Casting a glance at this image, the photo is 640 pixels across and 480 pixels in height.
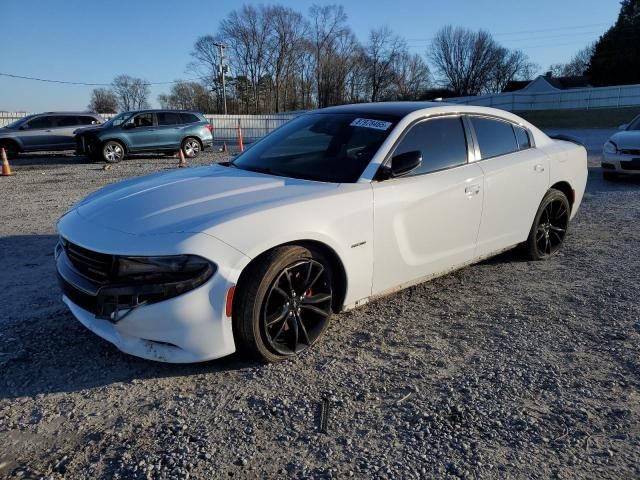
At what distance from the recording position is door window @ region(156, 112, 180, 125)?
56.5 ft

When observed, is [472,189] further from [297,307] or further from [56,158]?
[56,158]

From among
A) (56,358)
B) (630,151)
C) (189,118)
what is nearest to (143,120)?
(189,118)

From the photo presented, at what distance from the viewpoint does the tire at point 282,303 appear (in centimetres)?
299

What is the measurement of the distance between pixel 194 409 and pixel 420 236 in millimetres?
2008

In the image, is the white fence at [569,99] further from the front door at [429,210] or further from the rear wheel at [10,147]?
the front door at [429,210]

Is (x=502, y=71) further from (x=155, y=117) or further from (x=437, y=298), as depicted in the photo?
(x=437, y=298)

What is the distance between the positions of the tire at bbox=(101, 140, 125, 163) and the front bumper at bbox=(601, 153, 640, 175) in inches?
529

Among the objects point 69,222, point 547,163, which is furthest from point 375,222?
point 547,163

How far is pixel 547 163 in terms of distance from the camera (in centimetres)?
510

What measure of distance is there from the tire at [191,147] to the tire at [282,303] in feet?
50.3

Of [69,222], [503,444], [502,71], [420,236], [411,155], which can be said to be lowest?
[503,444]

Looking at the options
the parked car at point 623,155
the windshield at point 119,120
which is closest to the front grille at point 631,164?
the parked car at point 623,155

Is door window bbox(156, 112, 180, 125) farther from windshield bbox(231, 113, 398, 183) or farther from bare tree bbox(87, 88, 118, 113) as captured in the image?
bare tree bbox(87, 88, 118, 113)

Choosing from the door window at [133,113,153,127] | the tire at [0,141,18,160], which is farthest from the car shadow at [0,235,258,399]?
the tire at [0,141,18,160]
